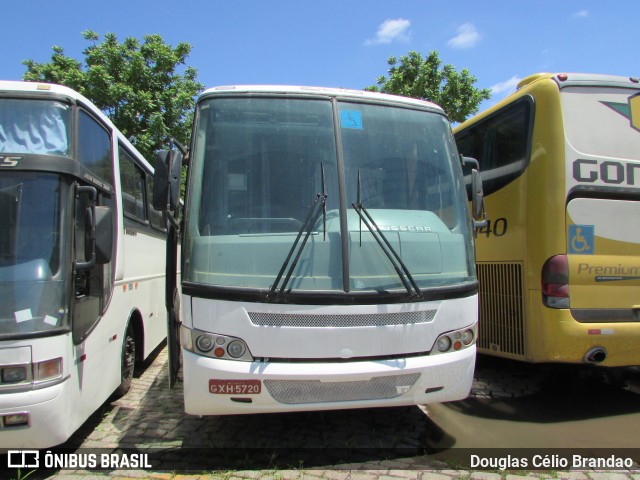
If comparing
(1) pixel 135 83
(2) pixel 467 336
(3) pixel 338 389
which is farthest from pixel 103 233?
(1) pixel 135 83

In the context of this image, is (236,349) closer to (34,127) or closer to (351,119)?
(351,119)

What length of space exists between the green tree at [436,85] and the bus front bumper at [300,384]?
1417cm

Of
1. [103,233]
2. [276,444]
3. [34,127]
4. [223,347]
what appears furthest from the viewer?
[276,444]

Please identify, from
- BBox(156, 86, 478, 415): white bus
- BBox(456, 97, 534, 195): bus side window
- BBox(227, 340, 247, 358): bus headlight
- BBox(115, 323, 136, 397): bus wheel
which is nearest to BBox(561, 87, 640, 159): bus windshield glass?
BBox(456, 97, 534, 195): bus side window

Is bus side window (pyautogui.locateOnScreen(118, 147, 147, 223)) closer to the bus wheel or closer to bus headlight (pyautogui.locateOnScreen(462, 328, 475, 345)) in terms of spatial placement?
the bus wheel

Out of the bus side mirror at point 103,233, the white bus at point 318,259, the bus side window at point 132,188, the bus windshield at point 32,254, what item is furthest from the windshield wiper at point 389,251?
the bus side window at point 132,188

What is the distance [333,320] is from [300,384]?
51 cm

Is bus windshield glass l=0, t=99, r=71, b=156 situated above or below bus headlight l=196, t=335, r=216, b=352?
above

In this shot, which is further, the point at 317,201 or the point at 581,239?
the point at 581,239

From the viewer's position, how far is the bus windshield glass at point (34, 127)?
3.32 meters

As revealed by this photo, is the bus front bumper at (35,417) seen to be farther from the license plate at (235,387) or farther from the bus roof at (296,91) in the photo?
the bus roof at (296,91)

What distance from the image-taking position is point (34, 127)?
3.40m

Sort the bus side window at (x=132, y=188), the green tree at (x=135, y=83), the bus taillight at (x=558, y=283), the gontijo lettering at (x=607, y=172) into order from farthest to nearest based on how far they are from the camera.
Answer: the green tree at (x=135, y=83) < the bus side window at (x=132, y=188) < the gontijo lettering at (x=607, y=172) < the bus taillight at (x=558, y=283)

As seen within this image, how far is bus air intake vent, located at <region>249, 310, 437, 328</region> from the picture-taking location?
128 inches
